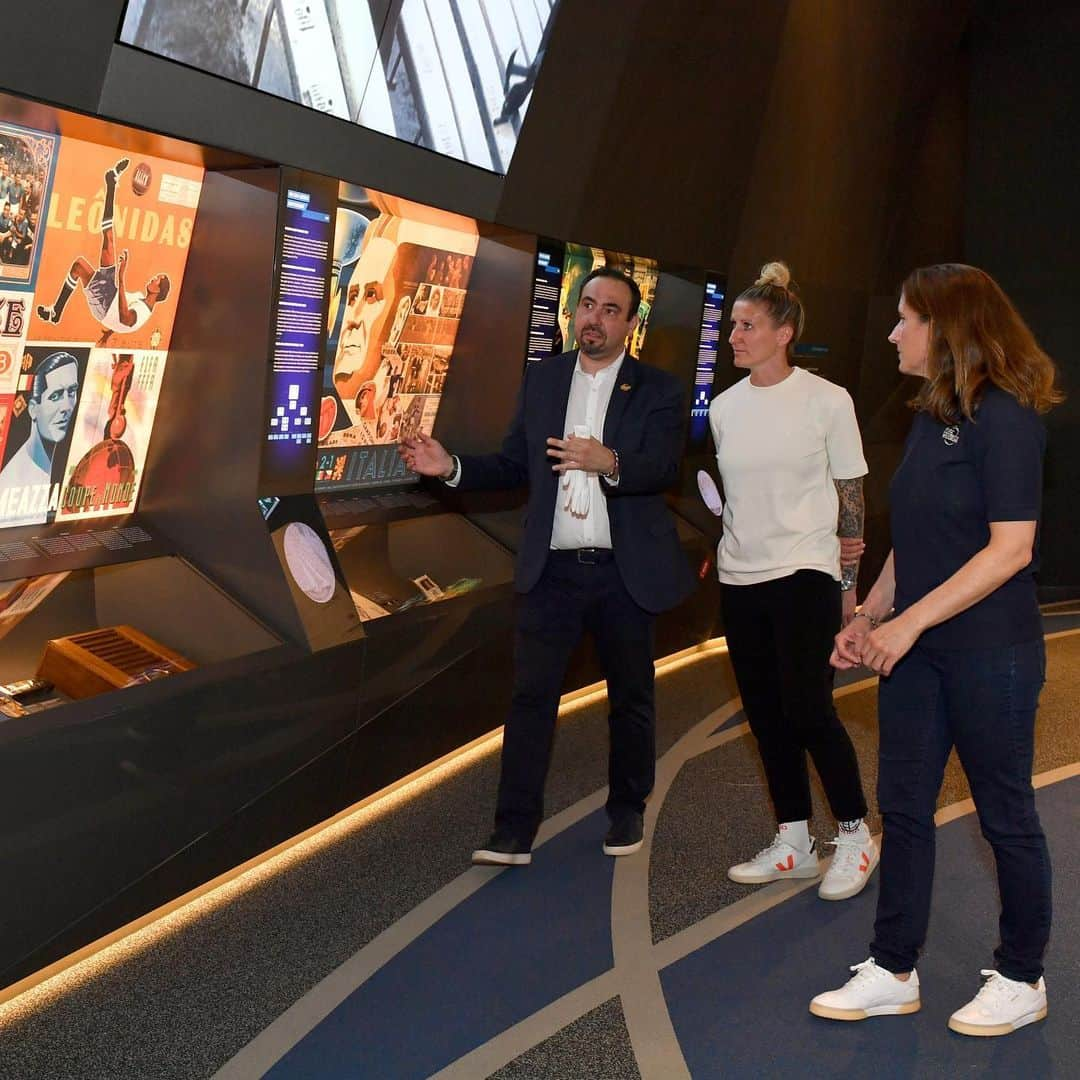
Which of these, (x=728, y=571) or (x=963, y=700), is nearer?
(x=963, y=700)

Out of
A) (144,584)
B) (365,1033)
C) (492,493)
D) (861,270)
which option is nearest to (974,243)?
(861,270)

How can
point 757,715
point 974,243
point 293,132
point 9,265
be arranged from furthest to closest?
point 974,243, point 757,715, point 293,132, point 9,265

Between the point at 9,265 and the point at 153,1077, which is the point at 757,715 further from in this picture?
the point at 9,265

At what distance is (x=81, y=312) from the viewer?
396cm

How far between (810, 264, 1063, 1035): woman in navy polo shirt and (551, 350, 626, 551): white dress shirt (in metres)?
1.14

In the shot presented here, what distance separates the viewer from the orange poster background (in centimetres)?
376

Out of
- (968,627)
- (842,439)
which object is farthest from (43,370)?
(968,627)

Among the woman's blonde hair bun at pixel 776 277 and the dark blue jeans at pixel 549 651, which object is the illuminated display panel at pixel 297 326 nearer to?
the dark blue jeans at pixel 549 651

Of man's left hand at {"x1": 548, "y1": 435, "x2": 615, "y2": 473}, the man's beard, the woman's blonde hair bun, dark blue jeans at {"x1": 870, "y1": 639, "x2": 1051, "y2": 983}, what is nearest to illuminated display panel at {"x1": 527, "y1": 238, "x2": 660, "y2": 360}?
the man's beard

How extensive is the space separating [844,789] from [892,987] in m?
0.92

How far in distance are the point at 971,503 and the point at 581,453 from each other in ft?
3.90

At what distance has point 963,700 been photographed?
10.2ft

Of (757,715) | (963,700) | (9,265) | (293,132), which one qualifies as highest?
(293,132)

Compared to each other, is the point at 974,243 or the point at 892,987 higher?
the point at 974,243
